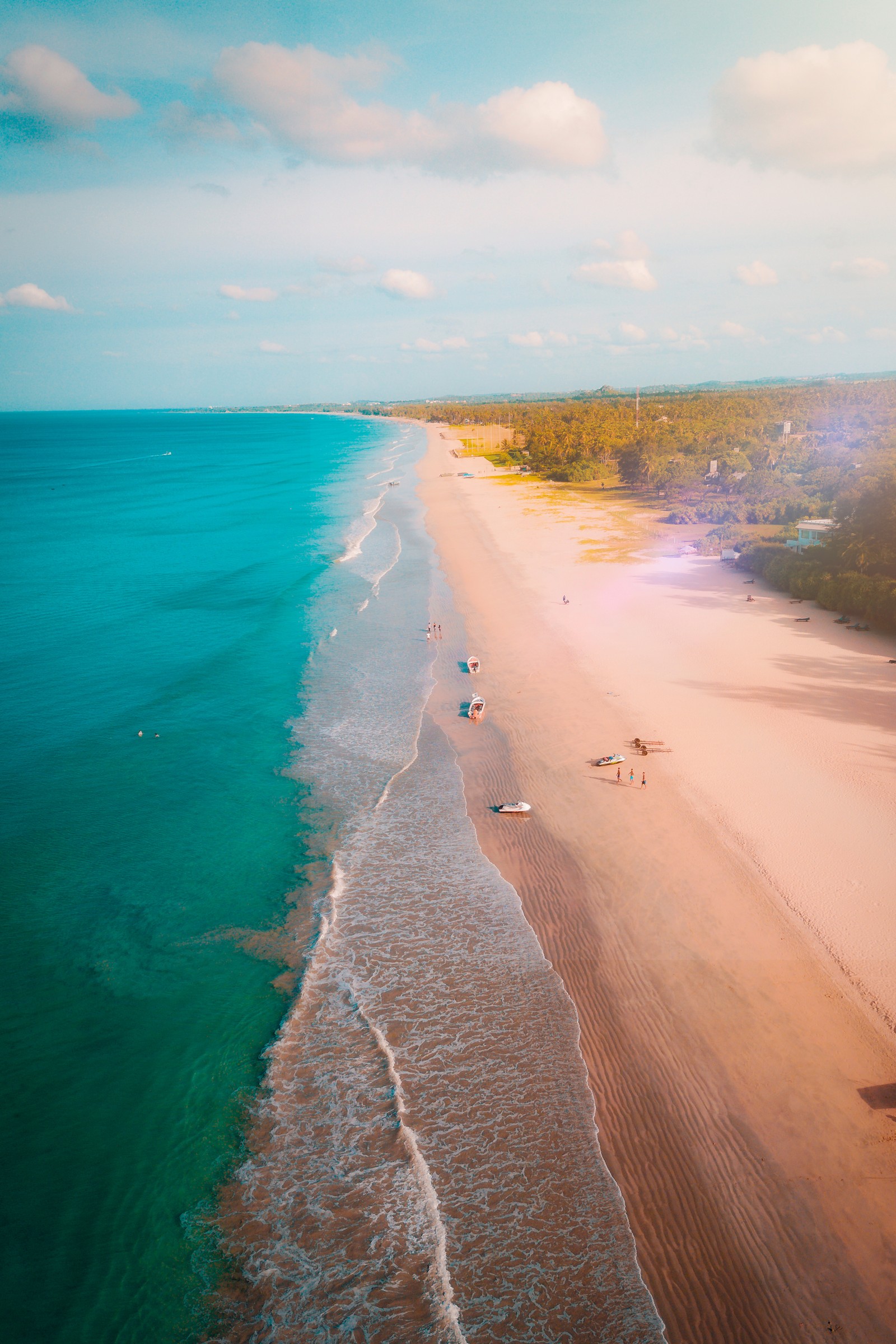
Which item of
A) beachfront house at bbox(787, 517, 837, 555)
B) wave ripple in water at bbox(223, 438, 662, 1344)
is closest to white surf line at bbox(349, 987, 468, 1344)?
wave ripple in water at bbox(223, 438, 662, 1344)

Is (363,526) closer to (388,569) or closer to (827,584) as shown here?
(388,569)

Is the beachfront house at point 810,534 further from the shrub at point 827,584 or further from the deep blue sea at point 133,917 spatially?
the deep blue sea at point 133,917

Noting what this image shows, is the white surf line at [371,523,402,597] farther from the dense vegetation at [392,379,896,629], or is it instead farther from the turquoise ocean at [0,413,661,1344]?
the dense vegetation at [392,379,896,629]

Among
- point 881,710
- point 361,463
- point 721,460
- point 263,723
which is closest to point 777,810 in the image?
point 881,710

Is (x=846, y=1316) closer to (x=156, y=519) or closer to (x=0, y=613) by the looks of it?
(x=0, y=613)

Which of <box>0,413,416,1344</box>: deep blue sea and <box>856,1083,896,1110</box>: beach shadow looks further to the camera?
<box>856,1083,896,1110</box>: beach shadow

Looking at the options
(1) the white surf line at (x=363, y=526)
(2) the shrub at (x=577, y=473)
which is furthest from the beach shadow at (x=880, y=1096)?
(2) the shrub at (x=577, y=473)
